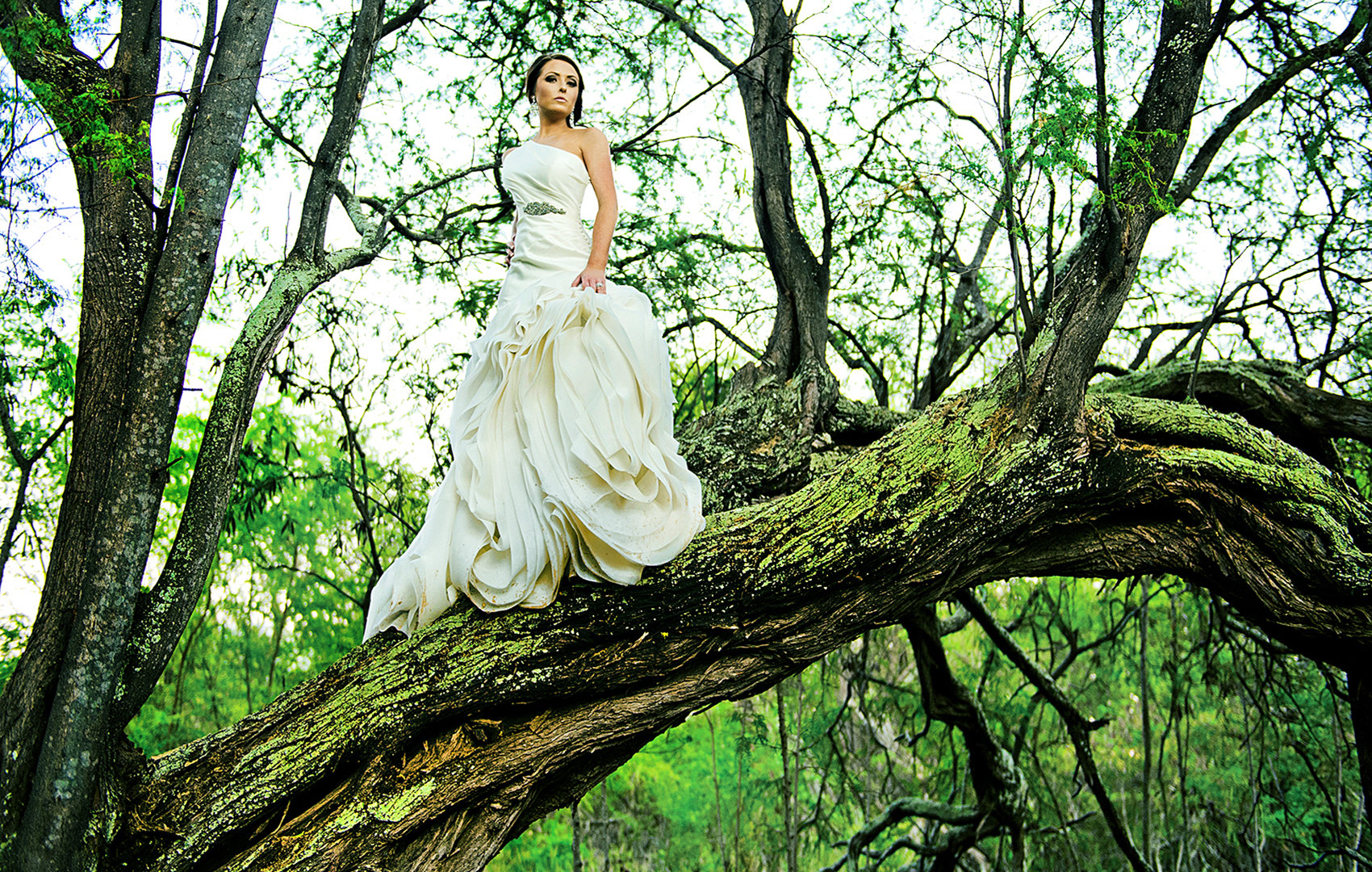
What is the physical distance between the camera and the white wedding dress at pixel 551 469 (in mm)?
2814

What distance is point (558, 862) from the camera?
35.8 ft

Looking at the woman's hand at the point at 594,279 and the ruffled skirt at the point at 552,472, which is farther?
the woman's hand at the point at 594,279

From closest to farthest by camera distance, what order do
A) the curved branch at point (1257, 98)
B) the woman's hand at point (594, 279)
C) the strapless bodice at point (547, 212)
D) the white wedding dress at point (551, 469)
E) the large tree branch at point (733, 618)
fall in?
the large tree branch at point (733, 618) → the white wedding dress at point (551, 469) → the woman's hand at point (594, 279) → the strapless bodice at point (547, 212) → the curved branch at point (1257, 98)

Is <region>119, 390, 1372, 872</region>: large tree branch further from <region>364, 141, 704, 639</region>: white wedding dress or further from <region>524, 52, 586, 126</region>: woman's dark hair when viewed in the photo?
<region>524, 52, 586, 126</region>: woman's dark hair

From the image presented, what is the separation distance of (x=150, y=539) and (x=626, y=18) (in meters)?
3.90

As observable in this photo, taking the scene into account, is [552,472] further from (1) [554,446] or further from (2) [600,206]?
(2) [600,206]

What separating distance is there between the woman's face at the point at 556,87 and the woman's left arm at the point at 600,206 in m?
0.14

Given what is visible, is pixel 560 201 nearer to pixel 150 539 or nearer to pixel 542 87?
pixel 542 87

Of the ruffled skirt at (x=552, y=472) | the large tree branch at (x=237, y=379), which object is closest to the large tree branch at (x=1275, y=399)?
the ruffled skirt at (x=552, y=472)

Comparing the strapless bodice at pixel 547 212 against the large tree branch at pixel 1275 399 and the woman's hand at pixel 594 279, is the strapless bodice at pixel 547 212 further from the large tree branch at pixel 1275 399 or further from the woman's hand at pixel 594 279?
the large tree branch at pixel 1275 399

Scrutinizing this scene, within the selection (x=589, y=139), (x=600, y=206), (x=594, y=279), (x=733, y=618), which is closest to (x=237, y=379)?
(x=594, y=279)

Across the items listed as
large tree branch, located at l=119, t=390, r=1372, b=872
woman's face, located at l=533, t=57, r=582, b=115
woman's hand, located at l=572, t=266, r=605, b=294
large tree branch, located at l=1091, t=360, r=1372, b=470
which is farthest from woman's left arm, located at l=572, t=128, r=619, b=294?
large tree branch, located at l=1091, t=360, r=1372, b=470

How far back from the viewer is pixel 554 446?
2.94 metres

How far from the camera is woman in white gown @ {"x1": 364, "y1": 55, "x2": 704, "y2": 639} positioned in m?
2.82
